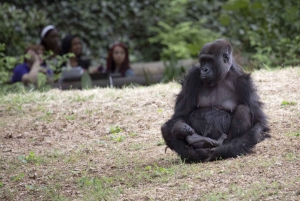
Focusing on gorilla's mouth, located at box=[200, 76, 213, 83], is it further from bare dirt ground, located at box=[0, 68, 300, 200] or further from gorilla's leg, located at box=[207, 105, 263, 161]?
bare dirt ground, located at box=[0, 68, 300, 200]

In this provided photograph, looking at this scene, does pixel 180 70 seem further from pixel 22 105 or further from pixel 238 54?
pixel 22 105

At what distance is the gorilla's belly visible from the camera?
5.90 m

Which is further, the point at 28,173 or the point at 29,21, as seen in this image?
the point at 29,21

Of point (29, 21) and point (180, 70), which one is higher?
point (29, 21)

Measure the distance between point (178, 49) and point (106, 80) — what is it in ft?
14.7

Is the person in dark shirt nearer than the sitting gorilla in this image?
No

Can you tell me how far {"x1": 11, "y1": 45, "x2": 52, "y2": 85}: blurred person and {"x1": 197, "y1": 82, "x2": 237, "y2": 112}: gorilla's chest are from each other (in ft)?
16.3

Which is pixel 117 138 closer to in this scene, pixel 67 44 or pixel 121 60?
pixel 121 60

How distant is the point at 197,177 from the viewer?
524 centimetres

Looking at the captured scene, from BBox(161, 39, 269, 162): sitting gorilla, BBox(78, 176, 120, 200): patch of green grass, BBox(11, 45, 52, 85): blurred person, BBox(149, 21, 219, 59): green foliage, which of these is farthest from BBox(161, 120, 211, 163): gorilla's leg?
BBox(149, 21, 219, 59): green foliage

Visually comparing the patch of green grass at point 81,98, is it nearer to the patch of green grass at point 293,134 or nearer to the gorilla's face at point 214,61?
the gorilla's face at point 214,61

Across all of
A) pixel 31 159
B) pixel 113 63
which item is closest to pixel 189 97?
pixel 31 159

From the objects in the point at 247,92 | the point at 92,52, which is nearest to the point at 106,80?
the point at 92,52

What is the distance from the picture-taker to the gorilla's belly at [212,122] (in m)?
5.90
